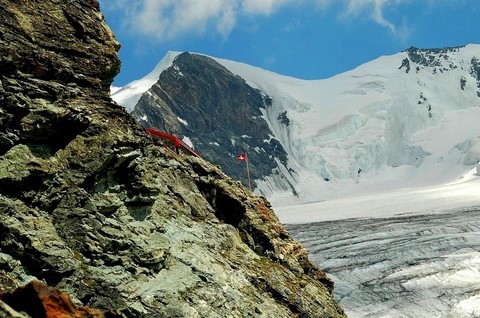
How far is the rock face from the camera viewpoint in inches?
435

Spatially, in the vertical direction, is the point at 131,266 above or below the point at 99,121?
below

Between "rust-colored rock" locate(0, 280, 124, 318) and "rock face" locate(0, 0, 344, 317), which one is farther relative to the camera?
"rock face" locate(0, 0, 344, 317)

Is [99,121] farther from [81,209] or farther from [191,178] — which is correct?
[191,178]

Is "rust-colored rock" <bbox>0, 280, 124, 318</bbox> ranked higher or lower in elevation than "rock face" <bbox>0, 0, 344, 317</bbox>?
lower

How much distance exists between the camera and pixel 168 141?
65.4 ft

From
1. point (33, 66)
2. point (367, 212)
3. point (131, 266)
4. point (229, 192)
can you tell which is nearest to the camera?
point (131, 266)

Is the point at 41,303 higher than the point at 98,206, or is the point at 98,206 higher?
the point at 98,206

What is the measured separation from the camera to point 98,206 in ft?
40.7

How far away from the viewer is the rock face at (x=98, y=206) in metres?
11.0

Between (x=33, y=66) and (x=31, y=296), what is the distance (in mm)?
8434

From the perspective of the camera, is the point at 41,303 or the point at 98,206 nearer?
the point at 41,303

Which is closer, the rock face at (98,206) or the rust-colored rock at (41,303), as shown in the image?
the rust-colored rock at (41,303)

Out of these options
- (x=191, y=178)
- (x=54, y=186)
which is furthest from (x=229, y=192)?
(x=54, y=186)

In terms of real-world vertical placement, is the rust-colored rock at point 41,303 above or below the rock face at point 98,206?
below
